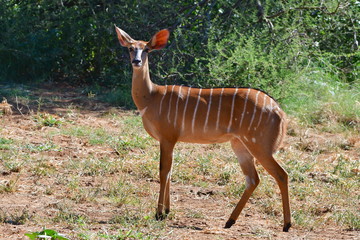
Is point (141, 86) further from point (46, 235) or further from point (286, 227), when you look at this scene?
point (46, 235)

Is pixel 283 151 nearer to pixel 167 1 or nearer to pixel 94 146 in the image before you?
pixel 94 146

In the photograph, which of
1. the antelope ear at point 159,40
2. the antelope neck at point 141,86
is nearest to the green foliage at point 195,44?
the antelope ear at point 159,40

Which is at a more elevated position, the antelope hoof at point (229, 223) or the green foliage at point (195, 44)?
the green foliage at point (195, 44)

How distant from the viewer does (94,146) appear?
6938 mm

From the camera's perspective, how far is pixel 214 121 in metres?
4.80

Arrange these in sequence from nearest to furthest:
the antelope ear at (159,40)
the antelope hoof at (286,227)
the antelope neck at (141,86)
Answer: the antelope hoof at (286,227) < the antelope neck at (141,86) < the antelope ear at (159,40)

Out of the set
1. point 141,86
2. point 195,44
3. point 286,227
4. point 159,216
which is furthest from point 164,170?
point 195,44

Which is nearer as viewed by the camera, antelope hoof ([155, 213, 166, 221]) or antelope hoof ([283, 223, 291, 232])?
antelope hoof ([283, 223, 291, 232])

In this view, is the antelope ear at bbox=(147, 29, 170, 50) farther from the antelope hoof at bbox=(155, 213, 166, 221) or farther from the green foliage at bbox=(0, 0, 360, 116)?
the green foliage at bbox=(0, 0, 360, 116)

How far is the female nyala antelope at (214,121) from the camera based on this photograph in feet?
15.1

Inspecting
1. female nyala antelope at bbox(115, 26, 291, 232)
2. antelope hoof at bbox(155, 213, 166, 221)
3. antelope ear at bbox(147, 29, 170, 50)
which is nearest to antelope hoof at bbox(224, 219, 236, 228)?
female nyala antelope at bbox(115, 26, 291, 232)

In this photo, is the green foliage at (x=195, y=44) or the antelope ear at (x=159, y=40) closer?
the antelope ear at (x=159, y=40)

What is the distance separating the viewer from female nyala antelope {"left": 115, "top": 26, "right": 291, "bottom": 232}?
182 inches

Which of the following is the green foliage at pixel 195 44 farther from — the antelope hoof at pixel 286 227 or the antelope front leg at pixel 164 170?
the antelope hoof at pixel 286 227
